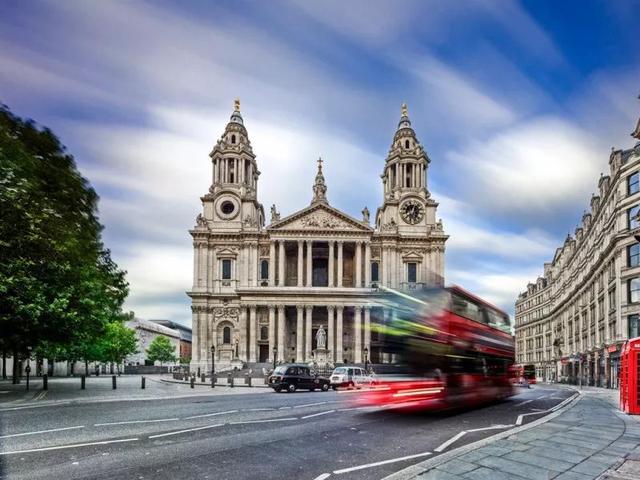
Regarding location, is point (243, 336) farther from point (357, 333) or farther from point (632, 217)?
point (632, 217)

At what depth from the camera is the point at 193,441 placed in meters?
10.6

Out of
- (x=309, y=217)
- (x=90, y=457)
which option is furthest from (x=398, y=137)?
(x=90, y=457)

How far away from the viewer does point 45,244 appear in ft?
50.4

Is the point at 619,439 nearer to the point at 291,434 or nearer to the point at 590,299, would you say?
the point at 291,434

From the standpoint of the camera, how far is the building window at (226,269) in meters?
70.4

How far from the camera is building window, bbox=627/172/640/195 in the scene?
3862 centimetres

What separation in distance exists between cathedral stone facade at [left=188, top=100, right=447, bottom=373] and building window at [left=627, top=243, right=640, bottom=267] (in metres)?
29.4

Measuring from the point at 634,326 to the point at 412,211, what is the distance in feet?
125

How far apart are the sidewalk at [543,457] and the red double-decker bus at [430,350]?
2.86 meters

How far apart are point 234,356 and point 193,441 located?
5706cm

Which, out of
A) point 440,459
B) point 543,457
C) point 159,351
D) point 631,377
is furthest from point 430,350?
point 159,351

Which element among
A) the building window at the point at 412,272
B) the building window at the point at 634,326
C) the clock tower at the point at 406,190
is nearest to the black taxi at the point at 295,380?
the building window at the point at 634,326

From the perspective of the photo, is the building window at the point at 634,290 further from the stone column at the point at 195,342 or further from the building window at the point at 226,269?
the stone column at the point at 195,342

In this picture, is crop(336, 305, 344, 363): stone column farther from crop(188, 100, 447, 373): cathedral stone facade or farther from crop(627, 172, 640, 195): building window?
crop(627, 172, 640, 195): building window
